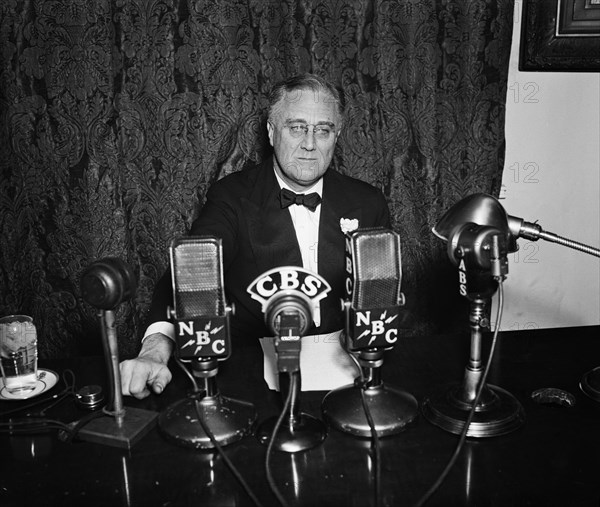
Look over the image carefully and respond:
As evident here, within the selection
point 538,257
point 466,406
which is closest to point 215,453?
point 466,406

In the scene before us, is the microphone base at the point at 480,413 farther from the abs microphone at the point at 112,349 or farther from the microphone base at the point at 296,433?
the abs microphone at the point at 112,349

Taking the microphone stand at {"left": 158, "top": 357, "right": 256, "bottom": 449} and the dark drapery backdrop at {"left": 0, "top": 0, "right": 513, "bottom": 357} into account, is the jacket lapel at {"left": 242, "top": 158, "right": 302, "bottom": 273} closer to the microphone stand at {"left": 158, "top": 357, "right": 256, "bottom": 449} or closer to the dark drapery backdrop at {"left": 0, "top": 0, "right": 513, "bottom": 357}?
the dark drapery backdrop at {"left": 0, "top": 0, "right": 513, "bottom": 357}

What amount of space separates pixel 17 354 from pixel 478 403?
977mm

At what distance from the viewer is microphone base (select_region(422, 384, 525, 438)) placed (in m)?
1.12

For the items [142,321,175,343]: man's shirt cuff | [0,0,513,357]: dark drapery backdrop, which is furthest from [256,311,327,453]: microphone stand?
[0,0,513,357]: dark drapery backdrop

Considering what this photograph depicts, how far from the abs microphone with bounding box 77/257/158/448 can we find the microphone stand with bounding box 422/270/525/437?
558mm

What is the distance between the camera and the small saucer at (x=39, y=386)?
1.29m

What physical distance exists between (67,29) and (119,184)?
602mm

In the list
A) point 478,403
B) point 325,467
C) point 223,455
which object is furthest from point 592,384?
point 223,455

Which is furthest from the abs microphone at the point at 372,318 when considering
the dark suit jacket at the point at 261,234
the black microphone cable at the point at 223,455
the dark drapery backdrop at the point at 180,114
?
the dark drapery backdrop at the point at 180,114

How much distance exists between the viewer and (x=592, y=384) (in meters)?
1.29

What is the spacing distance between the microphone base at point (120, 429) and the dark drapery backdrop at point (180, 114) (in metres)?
1.37

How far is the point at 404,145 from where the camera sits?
2.52 metres

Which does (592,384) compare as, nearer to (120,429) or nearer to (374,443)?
(374,443)
